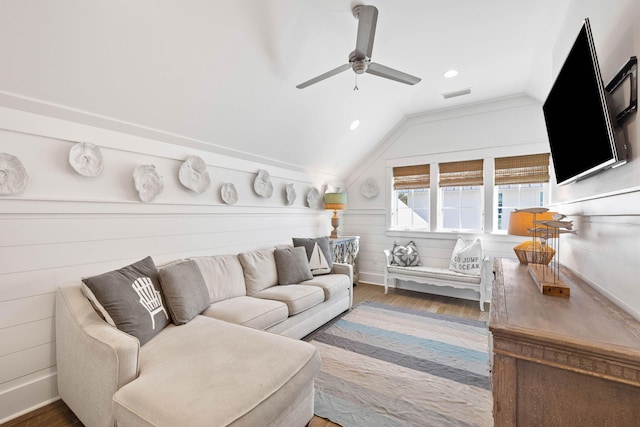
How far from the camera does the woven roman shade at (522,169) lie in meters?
3.86

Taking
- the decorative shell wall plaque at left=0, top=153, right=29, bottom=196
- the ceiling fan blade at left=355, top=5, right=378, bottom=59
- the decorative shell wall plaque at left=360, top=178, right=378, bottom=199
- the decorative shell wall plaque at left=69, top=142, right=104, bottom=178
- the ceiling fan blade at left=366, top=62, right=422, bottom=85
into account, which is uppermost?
the ceiling fan blade at left=355, top=5, right=378, bottom=59

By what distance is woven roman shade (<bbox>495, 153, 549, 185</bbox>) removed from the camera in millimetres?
3855

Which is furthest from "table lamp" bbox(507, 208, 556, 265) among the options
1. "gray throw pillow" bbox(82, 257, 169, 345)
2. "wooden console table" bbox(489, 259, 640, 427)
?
"gray throw pillow" bbox(82, 257, 169, 345)

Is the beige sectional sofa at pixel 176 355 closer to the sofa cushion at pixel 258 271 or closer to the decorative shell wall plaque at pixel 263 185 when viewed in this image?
the sofa cushion at pixel 258 271

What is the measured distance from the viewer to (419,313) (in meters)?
3.65

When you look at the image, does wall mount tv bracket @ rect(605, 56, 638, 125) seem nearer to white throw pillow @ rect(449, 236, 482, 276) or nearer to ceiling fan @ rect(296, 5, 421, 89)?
ceiling fan @ rect(296, 5, 421, 89)

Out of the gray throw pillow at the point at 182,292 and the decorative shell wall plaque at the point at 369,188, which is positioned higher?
the decorative shell wall plaque at the point at 369,188

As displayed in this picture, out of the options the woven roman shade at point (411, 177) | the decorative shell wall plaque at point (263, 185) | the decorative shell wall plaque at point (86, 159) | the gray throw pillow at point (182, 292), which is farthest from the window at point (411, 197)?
the decorative shell wall plaque at point (86, 159)

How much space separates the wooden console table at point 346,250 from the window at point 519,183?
2151 millimetres

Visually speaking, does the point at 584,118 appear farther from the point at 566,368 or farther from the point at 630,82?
the point at 566,368

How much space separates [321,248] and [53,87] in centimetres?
289

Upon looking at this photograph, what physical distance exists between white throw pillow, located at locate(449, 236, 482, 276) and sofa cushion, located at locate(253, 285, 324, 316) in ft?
7.13

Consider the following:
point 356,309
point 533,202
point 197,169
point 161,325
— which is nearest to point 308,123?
point 197,169

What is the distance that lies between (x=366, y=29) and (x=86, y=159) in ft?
7.25
